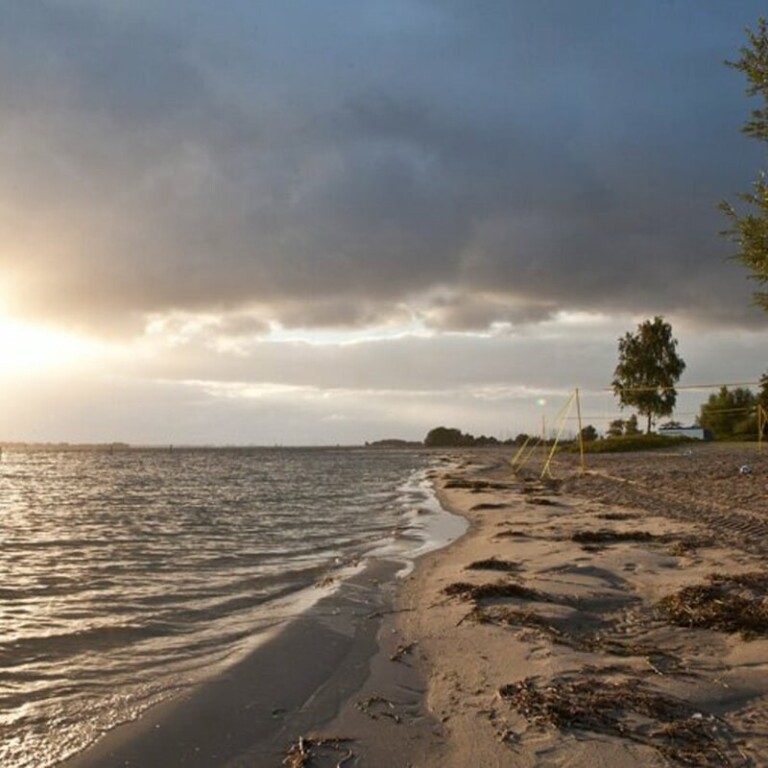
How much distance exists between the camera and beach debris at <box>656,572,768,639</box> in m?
7.26

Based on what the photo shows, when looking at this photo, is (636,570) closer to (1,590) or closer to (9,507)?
(1,590)

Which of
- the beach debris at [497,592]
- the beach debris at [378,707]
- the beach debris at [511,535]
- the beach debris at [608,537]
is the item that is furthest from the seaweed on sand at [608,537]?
the beach debris at [378,707]

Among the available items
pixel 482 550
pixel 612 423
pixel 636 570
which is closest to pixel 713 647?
pixel 636 570

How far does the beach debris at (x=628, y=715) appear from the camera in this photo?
463 centimetres

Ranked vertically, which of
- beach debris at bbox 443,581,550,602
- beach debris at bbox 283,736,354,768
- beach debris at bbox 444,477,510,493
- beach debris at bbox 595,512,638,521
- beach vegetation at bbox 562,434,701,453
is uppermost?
beach vegetation at bbox 562,434,701,453

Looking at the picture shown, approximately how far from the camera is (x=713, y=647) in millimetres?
6781

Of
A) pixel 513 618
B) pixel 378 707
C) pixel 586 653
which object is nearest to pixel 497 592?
pixel 513 618

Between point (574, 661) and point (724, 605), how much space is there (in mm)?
2452

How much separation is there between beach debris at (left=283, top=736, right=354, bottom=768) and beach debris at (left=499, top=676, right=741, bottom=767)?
1.39 metres

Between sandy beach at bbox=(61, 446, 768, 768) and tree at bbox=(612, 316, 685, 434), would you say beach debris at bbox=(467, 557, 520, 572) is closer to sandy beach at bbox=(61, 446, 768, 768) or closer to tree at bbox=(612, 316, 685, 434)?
sandy beach at bbox=(61, 446, 768, 768)

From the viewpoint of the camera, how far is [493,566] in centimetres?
1198

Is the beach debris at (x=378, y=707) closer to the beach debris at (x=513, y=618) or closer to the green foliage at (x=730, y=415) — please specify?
the beach debris at (x=513, y=618)

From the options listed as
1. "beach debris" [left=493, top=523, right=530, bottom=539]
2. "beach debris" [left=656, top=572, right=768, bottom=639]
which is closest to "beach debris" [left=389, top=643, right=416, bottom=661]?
"beach debris" [left=656, top=572, right=768, bottom=639]

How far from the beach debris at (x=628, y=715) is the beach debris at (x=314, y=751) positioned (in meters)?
1.39
